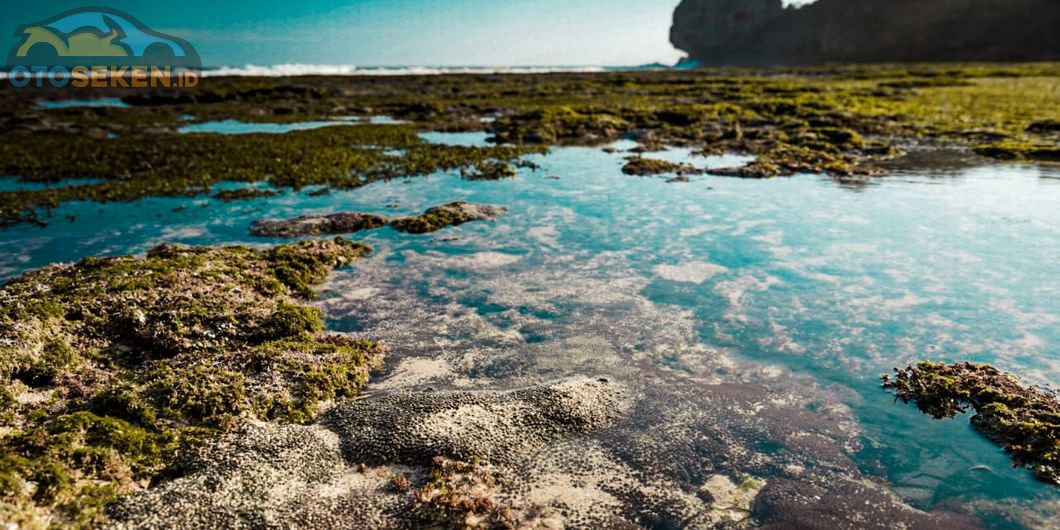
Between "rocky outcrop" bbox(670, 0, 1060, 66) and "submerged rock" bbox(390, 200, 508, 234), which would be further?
"rocky outcrop" bbox(670, 0, 1060, 66)

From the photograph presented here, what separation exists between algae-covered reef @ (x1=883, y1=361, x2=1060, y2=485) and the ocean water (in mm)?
216

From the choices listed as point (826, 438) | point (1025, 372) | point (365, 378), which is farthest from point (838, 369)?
point (365, 378)

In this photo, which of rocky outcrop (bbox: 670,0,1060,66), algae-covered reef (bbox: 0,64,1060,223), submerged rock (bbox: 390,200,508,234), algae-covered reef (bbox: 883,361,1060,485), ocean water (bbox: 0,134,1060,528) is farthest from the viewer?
rocky outcrop (bbox: 670,0,1060,66)

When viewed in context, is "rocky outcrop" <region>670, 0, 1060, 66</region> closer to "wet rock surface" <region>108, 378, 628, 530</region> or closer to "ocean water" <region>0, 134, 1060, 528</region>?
"ocean water" <region>0, 134, 1060, 528</region>

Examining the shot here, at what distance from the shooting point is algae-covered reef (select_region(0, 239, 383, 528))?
5.22 meters

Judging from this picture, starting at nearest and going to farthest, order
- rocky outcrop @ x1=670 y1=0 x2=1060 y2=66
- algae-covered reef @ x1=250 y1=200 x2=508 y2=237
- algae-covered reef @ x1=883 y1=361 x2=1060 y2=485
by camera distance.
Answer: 1. algae-covered reef @ x1=883 y1=361 x2=1060 y2=485
2. algae-covered reef @ x1=250 y1=200 x2=508 y2=237
3. rocky outcrop @ x1=670 y1=0 x2=1060 y2=66

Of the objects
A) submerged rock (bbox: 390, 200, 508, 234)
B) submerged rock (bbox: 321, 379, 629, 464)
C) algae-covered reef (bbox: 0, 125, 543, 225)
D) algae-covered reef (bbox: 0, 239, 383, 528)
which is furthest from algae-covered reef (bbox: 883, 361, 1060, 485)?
algae-covered reef (bbox: 0, 125, 543, 225)

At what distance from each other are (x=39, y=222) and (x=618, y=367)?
56.4 ft

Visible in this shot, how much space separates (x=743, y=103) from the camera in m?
45.3

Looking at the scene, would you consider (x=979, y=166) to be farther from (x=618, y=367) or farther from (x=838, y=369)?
(x=618, y=367)

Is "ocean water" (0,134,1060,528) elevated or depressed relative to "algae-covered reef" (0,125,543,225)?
depressed

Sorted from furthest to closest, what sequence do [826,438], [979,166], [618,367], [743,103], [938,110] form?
1. [743,103]
2. [938,110]
3. [979,166]
4. [618,367]
5. [826,438]

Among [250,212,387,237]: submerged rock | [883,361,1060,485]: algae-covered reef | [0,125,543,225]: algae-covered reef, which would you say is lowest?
[883,361,1060,485]: algae-covered reef

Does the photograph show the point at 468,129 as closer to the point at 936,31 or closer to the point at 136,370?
the point at 136,370
